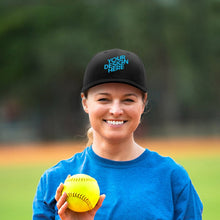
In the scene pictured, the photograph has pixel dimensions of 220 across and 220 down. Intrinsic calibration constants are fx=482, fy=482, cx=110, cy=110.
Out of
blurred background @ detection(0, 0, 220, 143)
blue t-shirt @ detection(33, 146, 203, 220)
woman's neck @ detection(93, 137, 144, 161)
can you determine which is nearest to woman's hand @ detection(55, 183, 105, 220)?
blue t-shirt @ detection(33, 146, 203, 220)

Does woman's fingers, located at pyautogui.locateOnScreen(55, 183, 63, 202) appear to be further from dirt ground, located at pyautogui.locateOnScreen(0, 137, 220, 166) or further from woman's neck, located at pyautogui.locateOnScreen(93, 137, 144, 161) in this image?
dirt ground, located at pyautogui.locateOnScreen(0, 137, 220, 166)

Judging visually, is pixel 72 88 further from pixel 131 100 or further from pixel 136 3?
pixel 131 100

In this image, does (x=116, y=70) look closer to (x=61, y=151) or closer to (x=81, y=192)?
(x=81, y=192)

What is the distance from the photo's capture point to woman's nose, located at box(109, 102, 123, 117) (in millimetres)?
3178

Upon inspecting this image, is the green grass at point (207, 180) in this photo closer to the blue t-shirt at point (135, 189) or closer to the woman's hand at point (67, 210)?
the blue t-shirt at point (135, 189)

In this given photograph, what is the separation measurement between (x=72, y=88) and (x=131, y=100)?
106ft

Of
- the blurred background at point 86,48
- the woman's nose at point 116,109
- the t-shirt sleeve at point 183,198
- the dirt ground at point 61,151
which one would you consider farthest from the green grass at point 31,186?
the blurred background at point 86,48

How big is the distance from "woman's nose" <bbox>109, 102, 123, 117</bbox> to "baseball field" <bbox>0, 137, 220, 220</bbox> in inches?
263

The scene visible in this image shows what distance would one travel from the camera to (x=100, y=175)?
3.28 meters

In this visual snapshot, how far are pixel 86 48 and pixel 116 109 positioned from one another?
2921cm

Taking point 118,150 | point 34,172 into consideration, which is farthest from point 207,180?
point 118,150

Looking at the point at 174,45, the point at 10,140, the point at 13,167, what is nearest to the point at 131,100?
the point at 13,167

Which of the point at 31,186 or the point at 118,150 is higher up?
the point at 31,186

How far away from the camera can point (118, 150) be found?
3387 mm
